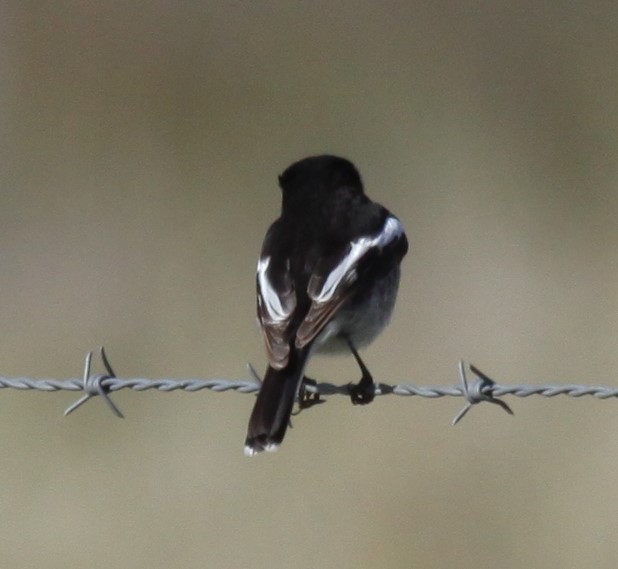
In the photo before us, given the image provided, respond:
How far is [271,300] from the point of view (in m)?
6.22

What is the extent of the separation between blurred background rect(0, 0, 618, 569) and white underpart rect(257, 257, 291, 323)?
3173 mm

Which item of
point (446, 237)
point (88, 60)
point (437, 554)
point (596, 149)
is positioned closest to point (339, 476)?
point (437, 554)

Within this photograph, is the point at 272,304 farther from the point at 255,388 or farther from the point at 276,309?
the point at 255,388

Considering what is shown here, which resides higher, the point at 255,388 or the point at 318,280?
the point at 318,280

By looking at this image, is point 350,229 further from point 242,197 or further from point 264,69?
point 264,69

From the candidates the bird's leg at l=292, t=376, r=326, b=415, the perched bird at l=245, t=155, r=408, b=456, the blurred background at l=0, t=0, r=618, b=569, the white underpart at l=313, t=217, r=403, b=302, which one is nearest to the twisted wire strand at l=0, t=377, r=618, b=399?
the perched bird at l=245, t=155, r=408, b=456

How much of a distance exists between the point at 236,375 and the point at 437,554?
1.66 meters

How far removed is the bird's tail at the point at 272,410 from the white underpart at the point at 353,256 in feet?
1.29

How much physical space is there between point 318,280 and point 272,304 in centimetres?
20

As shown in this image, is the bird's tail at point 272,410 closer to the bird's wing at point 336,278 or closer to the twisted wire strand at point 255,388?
the twisted wire strand at point 255,388

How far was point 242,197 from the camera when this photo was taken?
10828 millimetres

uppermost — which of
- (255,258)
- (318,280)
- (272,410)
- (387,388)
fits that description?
(255,258)

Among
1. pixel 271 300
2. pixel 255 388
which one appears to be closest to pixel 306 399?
pixel 271 300

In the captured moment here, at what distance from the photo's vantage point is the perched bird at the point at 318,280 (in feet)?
19.3
